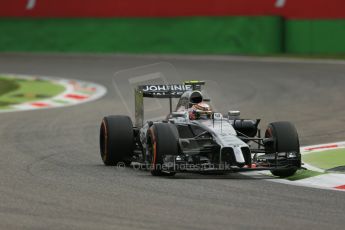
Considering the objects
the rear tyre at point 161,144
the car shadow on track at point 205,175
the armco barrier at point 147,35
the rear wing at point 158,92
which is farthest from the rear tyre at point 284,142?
the armco barrier at point 147,35

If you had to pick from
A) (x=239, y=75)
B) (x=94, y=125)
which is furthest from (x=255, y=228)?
(x=239, y=75)

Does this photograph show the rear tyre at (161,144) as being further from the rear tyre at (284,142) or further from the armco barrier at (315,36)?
the armco barrier at (315,36)

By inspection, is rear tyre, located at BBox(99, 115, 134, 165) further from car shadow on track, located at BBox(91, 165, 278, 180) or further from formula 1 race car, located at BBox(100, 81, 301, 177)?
car shadow on track, located at BBox(91, 165, 278, 180)

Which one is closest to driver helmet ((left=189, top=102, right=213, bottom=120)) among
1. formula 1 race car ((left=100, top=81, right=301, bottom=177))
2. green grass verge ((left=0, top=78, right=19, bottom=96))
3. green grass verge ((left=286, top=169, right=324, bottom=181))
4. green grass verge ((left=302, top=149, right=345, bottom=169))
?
formula 1 race car ((left=100, top=81, right=301, bottom=177))

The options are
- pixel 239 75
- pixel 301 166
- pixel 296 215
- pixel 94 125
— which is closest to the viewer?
pixel 296 215

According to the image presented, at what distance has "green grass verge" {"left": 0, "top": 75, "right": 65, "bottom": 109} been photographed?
78.7 ft

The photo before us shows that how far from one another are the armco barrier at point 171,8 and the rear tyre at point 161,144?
68.7 ft

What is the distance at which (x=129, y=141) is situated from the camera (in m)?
13.7

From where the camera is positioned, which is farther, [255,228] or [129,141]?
[129,141]

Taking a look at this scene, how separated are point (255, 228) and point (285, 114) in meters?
11.7

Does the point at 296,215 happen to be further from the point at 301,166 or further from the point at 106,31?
the point at 106,31

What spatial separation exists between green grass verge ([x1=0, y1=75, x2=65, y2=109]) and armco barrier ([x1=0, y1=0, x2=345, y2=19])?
7.54 metres

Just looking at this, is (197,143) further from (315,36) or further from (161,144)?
(315,36)

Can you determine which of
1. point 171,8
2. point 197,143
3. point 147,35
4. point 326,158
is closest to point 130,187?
point 197,143
